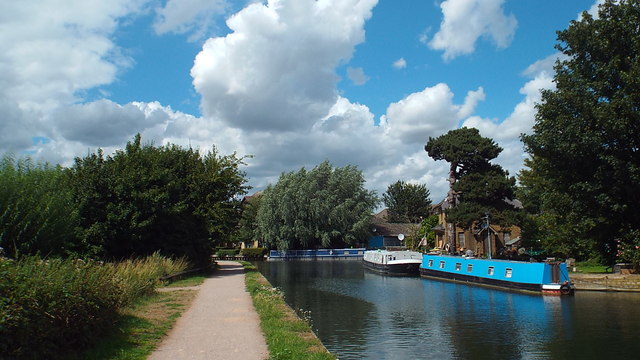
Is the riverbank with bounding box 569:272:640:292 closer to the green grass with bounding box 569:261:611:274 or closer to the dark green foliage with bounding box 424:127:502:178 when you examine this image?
the green grass with bounding box 569:261:611:274

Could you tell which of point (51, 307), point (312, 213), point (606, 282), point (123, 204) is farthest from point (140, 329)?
point (312, 213)

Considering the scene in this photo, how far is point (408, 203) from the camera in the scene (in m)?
103

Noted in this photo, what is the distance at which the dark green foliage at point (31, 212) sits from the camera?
51.9 feet

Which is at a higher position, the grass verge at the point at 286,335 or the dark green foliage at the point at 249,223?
the dark green foliage at the point at 249,223

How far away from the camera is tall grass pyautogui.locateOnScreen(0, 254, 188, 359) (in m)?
6.89

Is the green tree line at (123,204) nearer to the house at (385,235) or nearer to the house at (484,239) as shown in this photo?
the house at (484,239)

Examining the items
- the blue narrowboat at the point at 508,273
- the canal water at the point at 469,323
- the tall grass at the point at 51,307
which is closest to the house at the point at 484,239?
the blue narrowboat at the point at 508,273

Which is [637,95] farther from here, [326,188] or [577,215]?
[326,188]

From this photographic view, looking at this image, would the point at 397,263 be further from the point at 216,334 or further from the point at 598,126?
the point at 216,334

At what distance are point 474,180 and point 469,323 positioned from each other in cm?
2480

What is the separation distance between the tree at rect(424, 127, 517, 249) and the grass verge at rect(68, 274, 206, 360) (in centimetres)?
2693

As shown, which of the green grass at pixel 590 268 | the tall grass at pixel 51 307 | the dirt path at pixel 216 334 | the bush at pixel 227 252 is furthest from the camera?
the bush at pixel 227 252

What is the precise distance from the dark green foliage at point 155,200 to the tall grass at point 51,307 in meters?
12.9

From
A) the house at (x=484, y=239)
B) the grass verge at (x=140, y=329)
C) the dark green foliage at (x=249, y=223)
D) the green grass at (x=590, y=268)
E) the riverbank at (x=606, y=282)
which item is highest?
the dark green foliage at (x=249, y=223)
